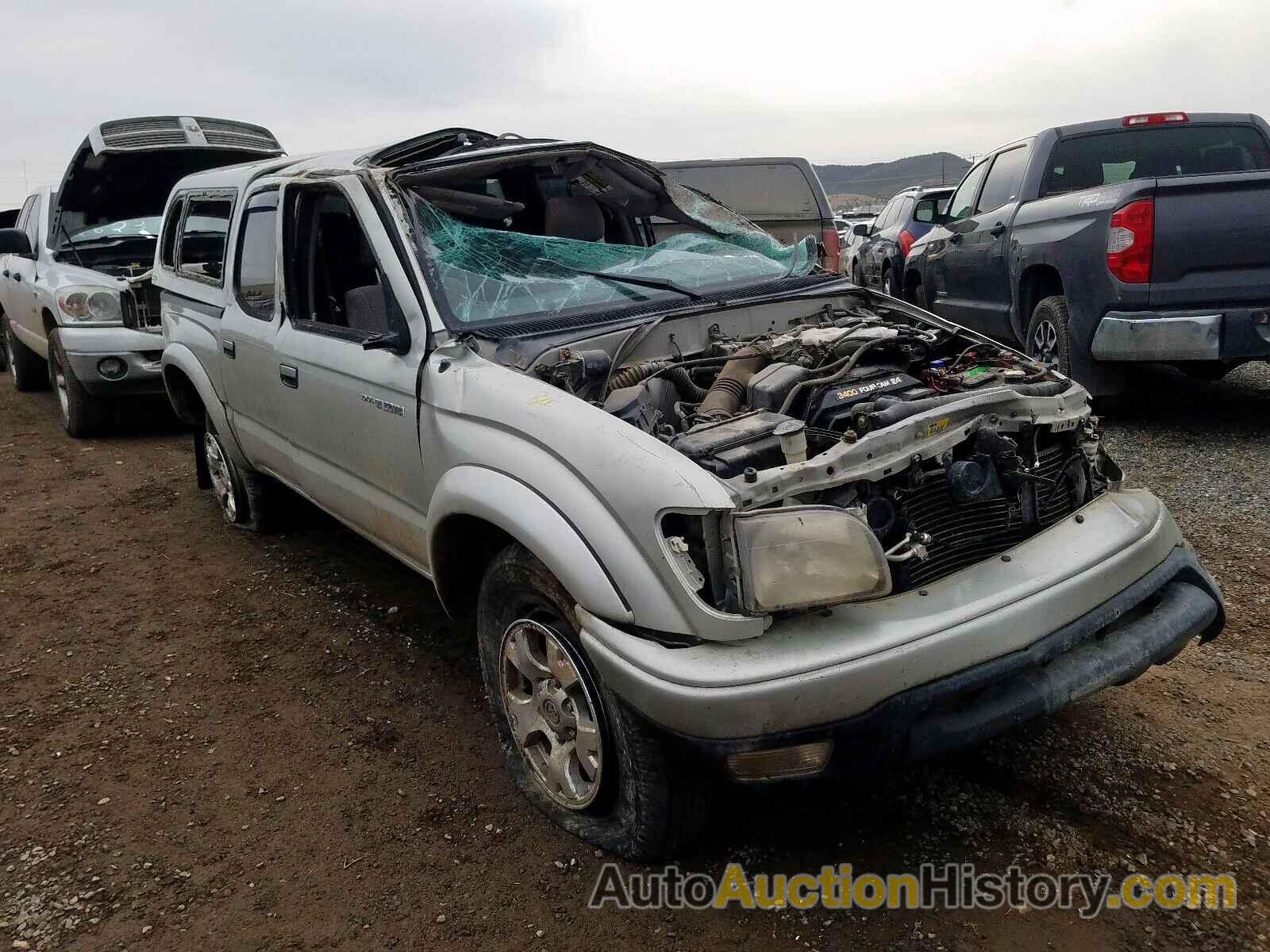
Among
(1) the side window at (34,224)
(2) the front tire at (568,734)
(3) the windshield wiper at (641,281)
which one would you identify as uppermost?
(1) the side window at (34,224)

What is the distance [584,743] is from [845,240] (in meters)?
16.1

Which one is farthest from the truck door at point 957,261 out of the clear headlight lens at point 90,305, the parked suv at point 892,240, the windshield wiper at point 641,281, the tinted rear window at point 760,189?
the clear headlight lens at point 90,305

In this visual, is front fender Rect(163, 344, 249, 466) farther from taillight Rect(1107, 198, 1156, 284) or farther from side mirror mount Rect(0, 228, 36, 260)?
taillight Rect(1107, 198, 1156, 284)

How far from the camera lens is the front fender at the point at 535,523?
228cm

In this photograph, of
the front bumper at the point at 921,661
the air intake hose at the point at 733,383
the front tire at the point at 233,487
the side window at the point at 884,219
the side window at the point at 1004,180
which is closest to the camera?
the front bumper at the point at 921,661

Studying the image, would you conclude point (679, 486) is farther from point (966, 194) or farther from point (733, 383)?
point (966, 194)

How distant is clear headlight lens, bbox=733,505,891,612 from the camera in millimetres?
2182

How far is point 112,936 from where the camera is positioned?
246 centimetres

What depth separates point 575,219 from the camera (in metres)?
4.16

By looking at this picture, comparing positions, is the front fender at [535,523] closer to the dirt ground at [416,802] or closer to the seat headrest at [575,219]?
the dirt ground at [416,802]

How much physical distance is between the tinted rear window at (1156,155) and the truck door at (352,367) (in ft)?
16.1

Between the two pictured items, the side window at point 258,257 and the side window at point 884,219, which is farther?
the side window at point 884,219

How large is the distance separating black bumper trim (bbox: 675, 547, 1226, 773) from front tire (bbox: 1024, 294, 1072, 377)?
11.5ft

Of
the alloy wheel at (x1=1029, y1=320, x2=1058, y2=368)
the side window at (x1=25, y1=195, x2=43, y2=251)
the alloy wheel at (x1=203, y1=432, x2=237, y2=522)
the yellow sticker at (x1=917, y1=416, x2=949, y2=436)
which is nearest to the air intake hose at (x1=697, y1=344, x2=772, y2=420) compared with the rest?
the yellow sticker at (x1=917, y1=416, x2=949, y2=436)
